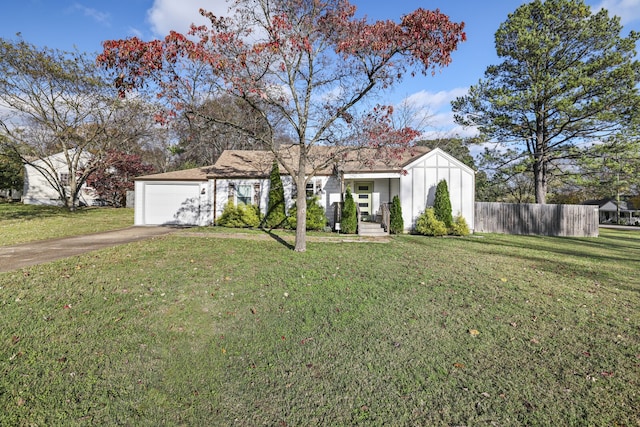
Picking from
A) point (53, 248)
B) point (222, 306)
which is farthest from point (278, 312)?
point (53, 248)

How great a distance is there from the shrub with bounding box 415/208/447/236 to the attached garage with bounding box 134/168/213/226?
33.5 feet

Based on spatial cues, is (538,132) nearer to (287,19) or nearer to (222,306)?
(287,19)

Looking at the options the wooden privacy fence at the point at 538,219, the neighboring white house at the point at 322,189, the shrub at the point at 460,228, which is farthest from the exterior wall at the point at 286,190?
the wooden privacy fence at the point at 538,219

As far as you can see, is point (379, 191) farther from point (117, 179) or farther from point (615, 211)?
point (615, 211)

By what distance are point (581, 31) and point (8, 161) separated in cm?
3533

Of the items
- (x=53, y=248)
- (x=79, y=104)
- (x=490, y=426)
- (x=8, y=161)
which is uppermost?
(x=79, y=104)

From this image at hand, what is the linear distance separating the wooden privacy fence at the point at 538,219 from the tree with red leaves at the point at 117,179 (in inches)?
1094

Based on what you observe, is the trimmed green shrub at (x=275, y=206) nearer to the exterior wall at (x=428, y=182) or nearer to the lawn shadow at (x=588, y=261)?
the exterior wall at (x=428, y=182)

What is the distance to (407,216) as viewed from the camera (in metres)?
14.7

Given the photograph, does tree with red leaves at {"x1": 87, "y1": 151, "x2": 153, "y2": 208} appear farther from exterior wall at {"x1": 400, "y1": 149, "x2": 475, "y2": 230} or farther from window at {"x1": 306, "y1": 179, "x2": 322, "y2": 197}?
exterior wall at {"x1": 400, "y1": 149, "x2": 475, "y2": 230}

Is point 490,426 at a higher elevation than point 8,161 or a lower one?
lower

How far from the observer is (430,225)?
542 inches

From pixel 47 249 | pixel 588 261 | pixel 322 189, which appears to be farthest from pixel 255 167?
pixel 588 261

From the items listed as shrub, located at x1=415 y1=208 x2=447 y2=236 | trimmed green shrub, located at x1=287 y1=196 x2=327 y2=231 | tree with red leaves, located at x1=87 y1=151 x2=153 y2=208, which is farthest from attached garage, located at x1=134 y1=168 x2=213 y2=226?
tree with red leaves, located at x1=87 y1=151 x2=153 y2=208
